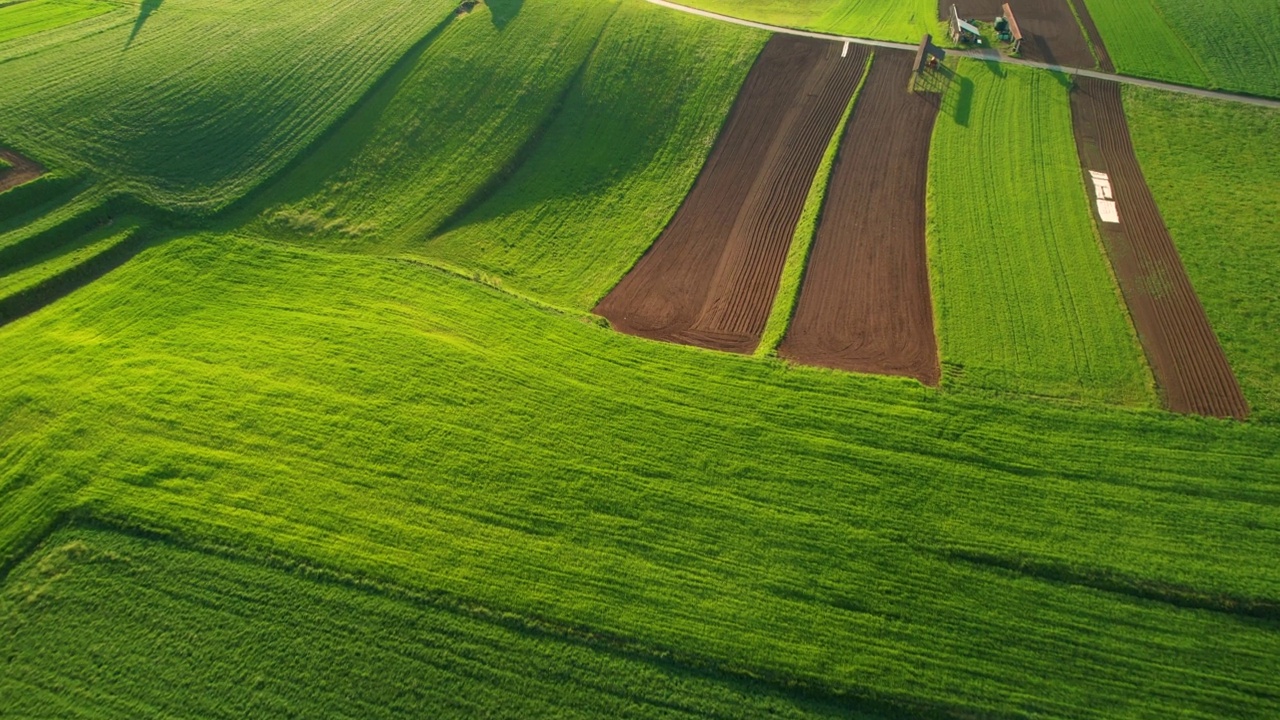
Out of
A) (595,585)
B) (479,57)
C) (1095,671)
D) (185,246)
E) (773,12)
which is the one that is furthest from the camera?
(773,12)

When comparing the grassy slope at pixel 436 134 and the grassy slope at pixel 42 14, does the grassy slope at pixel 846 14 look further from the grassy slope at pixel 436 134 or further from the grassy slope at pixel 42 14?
the grassy slope at pixel 42 14

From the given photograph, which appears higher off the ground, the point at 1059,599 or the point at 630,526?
the point at 630,526

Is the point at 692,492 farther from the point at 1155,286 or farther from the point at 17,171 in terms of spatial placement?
the point at 17,171

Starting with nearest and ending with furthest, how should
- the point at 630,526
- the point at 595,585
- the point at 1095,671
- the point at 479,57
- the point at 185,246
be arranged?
the point at 1095,671
the point at 595,585
the point at 630,526
the point at 185,246
the point at 479,57

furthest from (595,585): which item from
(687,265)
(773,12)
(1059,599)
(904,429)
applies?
(773,12)

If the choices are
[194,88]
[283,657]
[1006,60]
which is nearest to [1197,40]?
[1006,60]

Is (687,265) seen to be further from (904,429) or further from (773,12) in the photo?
(773,12)

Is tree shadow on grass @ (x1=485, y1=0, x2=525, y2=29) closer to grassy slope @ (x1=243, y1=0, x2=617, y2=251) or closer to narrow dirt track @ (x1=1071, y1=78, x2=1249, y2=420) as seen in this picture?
grassy slope @ (x1=243, y1=0, x2=617, y2=251)
